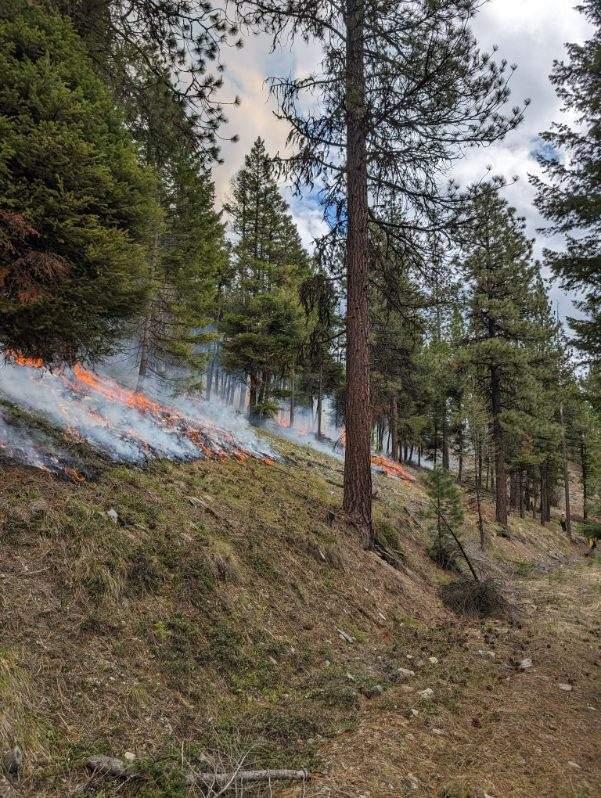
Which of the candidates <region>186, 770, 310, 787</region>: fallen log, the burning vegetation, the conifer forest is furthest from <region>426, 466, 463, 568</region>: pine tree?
<region>186, 770, 310, 787</region>: fallen log

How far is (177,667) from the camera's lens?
3.62 meters

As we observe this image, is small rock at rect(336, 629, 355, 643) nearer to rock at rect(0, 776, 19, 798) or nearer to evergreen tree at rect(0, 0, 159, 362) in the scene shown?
rock at rect(0, 776, 19, 798)

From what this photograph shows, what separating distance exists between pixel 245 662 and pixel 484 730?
2064 mm

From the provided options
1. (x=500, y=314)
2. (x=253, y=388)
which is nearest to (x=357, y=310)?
(x=500, y=314)

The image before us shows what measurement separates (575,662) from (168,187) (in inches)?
782

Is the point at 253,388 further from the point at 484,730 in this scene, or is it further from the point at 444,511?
the point at 484,730

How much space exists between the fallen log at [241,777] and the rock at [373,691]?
1.52 m

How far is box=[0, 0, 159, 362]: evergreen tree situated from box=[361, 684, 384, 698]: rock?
17.1 ft

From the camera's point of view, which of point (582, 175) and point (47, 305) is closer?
point (47, 305)

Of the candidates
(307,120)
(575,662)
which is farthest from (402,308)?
(575,662)

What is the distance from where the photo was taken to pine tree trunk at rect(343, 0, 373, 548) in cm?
836

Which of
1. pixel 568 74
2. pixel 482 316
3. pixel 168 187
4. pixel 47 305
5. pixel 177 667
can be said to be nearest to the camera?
pixel 177 667

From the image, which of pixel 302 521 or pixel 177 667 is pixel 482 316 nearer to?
pixel 302 521

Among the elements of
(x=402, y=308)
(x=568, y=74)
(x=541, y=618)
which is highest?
(x=568, y=74)
